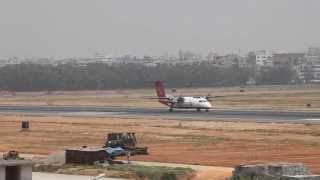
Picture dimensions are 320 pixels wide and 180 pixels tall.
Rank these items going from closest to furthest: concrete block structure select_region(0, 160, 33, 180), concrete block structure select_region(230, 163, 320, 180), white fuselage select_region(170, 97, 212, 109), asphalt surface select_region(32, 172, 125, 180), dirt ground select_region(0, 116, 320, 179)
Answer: concrete block structure select_region(230, 163, 320, 180), concrete block structure select_region(0, 160, 33, 180), asphalt surface select_region(32, 172, 125, 180), dirt ground select_region(0, 116, 320, 179), white fuselage select_region(170, 97, 212, 109)

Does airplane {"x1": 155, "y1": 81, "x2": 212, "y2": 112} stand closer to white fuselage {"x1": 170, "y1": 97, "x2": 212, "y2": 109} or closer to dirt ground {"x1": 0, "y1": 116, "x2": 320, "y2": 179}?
white fuselage {"x1": 170, "y1": 97, "x2": 212, "y2": 109}

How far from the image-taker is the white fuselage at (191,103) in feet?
320

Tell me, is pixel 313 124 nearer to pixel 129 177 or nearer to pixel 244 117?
pixel 244 117

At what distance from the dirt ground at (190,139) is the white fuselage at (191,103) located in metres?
18.2

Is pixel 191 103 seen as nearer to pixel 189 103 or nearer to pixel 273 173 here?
pixel 189 103

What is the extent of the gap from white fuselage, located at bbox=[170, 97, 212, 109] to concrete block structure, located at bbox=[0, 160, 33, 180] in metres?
66.2

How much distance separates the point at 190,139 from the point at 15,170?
27.0 m

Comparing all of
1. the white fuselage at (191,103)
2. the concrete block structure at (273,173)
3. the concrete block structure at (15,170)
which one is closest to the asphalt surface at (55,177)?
the concrete block structure at (15,170)

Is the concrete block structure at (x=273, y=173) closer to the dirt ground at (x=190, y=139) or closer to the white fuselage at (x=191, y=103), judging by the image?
the dirt ground at (x=190, y=139)

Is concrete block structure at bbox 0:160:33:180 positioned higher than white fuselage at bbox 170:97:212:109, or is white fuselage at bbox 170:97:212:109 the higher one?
white fuselage at bbox 170:97:212:109

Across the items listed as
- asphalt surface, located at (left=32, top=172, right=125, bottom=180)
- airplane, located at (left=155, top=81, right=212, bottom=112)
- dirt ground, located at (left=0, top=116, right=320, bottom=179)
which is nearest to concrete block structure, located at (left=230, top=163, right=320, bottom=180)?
dirt ground, located at (left=0, top=116, right=320, bottom=179)

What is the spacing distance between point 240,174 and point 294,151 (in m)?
15.1

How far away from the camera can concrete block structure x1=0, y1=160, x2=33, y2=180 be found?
102 ft

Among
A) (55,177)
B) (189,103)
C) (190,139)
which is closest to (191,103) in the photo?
(189,103)
